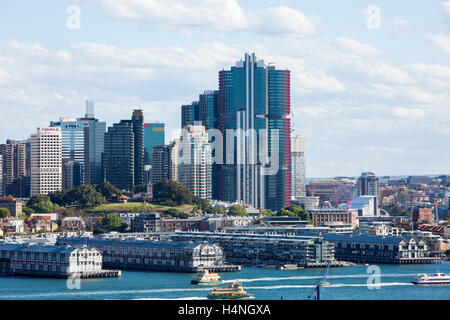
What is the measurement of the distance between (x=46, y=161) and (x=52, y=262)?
145ft

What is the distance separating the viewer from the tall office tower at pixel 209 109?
8581cm

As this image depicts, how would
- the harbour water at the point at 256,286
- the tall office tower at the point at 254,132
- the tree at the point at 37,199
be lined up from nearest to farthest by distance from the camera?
the harbour water at the point at 256,286, the tree at the point at 37,199, the tall office tower at the point at 254,132

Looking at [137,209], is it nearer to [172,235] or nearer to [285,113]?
[172,235]

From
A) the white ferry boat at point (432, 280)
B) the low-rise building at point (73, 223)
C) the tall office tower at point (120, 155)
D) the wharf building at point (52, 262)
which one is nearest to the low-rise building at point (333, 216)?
the low-rise building at point (73, 223)

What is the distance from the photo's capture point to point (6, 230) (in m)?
58.3

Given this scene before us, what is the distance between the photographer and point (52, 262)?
37.3 metres

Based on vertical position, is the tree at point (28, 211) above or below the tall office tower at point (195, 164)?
below

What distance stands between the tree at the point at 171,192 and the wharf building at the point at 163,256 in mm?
23879

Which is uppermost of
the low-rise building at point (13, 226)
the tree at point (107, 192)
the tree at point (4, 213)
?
the tree at point (107, 192)

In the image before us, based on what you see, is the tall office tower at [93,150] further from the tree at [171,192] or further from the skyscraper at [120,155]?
the tree at [171,192]

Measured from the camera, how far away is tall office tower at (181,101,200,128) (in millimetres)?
88688

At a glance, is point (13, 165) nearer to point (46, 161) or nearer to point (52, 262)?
point (46, 161)

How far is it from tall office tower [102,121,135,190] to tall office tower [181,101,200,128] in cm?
665
